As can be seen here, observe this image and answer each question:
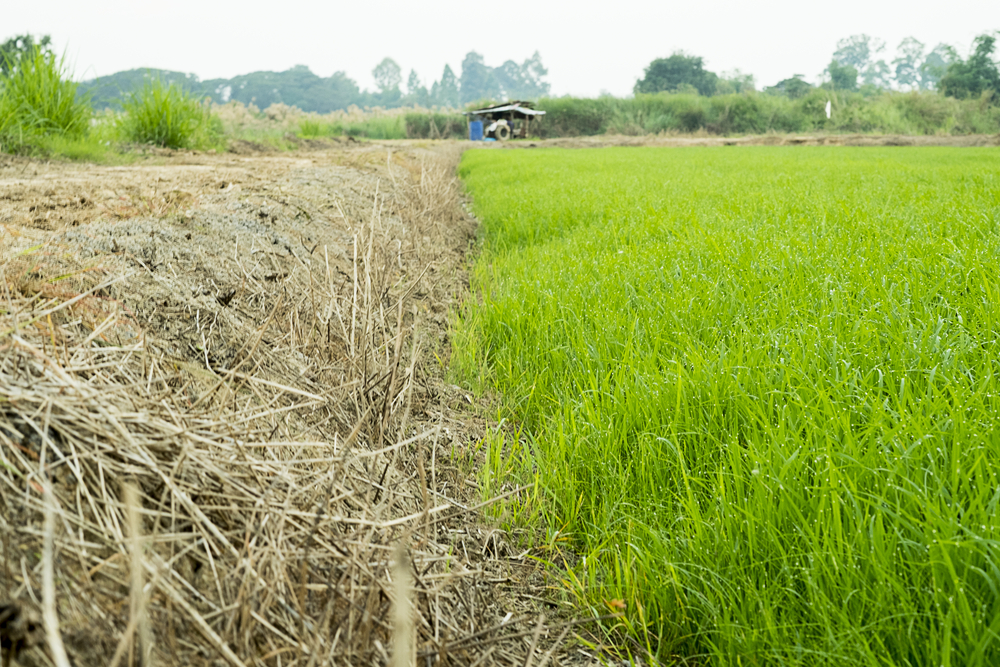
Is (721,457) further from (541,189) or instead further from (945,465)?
(541,189)

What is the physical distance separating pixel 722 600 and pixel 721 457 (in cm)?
47

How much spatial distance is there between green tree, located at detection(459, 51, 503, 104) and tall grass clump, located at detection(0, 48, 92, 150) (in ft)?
392

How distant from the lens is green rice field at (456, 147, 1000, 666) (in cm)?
114

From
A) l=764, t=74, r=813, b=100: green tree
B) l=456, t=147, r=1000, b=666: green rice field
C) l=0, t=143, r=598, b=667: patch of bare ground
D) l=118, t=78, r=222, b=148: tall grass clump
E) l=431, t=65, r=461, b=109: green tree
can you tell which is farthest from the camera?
l=431, t=65, r=461, b=109: green tree

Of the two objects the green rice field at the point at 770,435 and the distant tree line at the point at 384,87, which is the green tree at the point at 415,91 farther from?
→ the green rice field at the point at 770,435

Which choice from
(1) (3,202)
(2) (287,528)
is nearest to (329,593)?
(2) (287,528)

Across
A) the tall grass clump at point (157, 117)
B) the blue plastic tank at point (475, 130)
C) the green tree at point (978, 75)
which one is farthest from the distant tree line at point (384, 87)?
the tall grass clump at point (157, 117)

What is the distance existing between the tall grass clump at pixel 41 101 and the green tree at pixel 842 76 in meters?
75.2

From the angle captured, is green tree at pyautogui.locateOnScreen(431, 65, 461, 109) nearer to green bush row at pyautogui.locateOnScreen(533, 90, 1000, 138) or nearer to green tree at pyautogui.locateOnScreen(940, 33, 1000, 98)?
green bush row at pyautogui.locateOnScreen(533, 90, 1000, 138)

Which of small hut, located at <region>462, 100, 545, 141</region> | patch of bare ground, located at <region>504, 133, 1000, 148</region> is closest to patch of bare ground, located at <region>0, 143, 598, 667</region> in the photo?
patch of bare ground, located at <region>504, 133, 1000, 148</region>

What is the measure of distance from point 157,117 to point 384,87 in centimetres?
10896

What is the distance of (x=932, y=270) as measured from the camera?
2613 mm

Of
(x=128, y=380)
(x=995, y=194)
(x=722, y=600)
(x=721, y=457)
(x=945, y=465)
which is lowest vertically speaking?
(x=722, y=600)

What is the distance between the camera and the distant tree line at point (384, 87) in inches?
3575
